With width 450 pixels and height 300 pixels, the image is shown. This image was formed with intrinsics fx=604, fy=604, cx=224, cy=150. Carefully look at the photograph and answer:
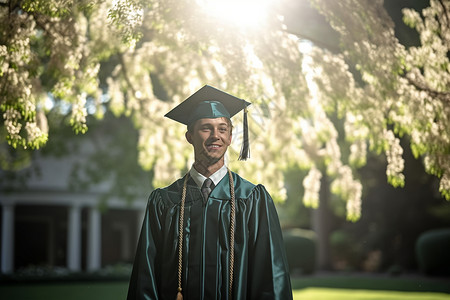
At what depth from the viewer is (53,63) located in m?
7.62

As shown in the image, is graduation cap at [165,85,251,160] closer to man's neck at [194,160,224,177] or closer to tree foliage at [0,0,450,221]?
man's neck at [194,160,224,177]

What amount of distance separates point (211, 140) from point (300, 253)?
22222mm

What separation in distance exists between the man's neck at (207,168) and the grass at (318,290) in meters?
11.9

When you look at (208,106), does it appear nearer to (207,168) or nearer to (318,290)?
(207,168)

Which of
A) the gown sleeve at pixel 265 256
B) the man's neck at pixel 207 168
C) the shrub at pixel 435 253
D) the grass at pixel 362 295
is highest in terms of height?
the man's neck at pixel 207 168

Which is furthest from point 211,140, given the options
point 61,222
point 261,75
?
point 61,222

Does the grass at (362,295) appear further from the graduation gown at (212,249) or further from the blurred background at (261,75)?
the graduation gown at (212,249)

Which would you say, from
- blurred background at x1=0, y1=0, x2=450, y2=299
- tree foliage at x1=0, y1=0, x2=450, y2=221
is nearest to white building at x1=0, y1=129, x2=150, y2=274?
blurred background at x1=0, y1=0, x2=450, y2=299

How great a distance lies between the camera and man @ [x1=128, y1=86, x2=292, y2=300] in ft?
13.3

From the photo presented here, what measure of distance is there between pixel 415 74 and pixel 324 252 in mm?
21367

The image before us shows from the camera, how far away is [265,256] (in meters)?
4.11

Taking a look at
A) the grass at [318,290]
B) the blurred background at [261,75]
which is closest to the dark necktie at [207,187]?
the blurred background at [261,75]

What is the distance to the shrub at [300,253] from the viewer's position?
25600 mm

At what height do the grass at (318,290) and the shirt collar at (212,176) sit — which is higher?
the shirt collar at (212,176)
